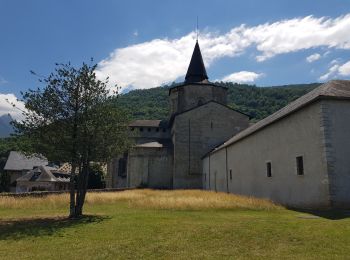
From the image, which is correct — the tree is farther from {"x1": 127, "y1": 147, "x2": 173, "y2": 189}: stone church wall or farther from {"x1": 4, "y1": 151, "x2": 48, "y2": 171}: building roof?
{"x1": 4, "y1": 151, "x2": 48, "y2": 171}: building roof

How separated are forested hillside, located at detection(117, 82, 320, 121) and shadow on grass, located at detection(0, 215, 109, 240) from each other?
7651 cm

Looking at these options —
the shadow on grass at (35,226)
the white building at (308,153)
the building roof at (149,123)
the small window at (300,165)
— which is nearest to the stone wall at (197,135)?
the building roof at (149,123)

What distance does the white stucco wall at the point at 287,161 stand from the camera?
16.1 m

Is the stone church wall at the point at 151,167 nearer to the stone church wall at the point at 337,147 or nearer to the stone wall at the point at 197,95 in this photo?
the stone wall at the point at 197,95

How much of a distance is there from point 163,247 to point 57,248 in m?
2.71

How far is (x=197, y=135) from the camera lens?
4653 centimetres

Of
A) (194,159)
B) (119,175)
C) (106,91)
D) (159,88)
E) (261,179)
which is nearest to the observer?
(106,91)

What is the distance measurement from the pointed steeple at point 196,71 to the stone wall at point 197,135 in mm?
7299

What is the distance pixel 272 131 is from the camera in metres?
21.6

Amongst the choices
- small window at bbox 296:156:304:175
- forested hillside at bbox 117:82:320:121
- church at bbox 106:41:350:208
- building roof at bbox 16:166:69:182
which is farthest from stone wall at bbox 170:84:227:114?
forested hillside at bbox 117:82:320:121

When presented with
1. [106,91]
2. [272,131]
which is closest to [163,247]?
[106,91]

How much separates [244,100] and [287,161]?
98.2 metres

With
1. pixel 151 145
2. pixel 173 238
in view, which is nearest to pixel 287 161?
pixel 173 238

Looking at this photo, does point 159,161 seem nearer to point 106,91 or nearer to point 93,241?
point 106,91
